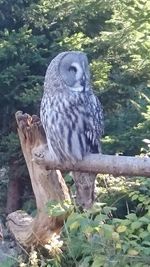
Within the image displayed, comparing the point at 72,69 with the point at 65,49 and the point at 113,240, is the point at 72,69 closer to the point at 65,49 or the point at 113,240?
the point at 113,240

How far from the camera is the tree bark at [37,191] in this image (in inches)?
108

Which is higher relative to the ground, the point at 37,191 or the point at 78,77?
the point at 78,77

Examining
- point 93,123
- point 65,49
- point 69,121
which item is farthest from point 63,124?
point 65,49

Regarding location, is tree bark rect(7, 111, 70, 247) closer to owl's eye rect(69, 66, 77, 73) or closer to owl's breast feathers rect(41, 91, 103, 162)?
owl's breast feathers rect(41, 91, 103, 162)

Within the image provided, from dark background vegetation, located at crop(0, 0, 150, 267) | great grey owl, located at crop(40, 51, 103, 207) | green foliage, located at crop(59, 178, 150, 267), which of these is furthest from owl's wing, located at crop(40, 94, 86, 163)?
dark background vegetation, located at crop(0, 0, 150, 267)

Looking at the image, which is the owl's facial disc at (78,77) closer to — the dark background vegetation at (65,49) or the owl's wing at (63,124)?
the owl's wing at (63,124)

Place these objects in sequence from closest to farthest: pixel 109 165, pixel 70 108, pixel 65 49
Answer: pixel 109 165 → pixel 70 108 → pixel 65 49

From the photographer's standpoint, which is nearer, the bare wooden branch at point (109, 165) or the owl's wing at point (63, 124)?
the bare wooden branch at point (109, 165)

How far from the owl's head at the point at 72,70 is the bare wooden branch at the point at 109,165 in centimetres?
47

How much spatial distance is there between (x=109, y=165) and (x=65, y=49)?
9.22 feet

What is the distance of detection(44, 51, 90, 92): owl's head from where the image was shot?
9.71 feet

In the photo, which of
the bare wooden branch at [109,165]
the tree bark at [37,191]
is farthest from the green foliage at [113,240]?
the tree bark at [37,191]

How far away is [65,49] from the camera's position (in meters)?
4.98

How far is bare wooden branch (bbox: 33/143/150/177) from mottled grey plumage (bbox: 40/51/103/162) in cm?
29
